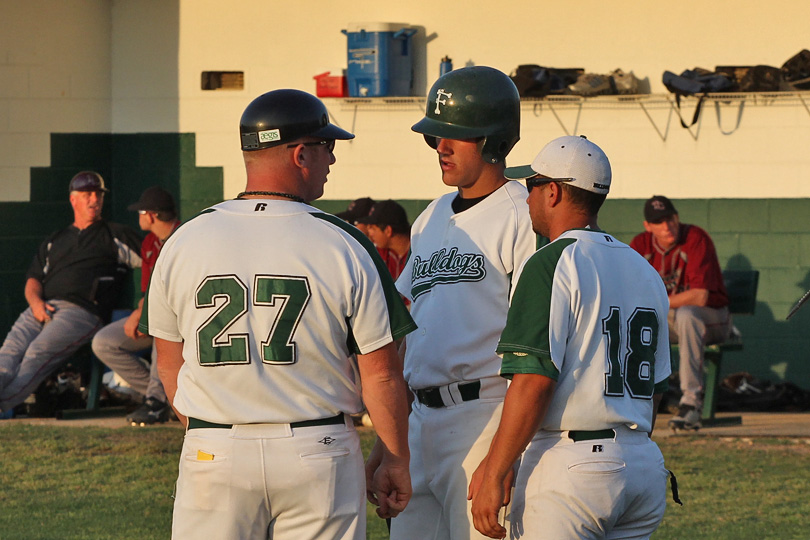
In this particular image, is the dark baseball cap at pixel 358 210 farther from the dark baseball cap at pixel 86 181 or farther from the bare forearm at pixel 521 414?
the bare forearm at pixel 521 414

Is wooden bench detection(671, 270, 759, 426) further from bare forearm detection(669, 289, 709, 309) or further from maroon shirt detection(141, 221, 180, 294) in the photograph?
maroon shirt detection(141, 221, 180, 294)

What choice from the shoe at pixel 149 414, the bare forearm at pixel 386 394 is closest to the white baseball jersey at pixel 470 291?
the bare forearm at pixel 386 394

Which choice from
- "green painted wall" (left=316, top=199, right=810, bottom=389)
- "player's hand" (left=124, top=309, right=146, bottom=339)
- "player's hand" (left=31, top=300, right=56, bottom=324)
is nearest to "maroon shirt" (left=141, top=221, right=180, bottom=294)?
"player's hand" (left=124, top=309, right=146, bottom=339)

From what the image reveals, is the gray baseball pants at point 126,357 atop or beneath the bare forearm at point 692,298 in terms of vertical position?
beneath

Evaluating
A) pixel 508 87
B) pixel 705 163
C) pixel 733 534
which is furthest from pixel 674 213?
pixel 508 87

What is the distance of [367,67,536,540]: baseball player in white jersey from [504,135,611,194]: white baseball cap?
29 centimetres

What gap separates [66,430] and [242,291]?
5.89 m

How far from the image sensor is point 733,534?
5605 mm

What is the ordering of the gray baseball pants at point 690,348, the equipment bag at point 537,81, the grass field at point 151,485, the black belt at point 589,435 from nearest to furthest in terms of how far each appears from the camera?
1. the black belt at point 589,435
2. the grass field at point 151,485
3. the gray baseball pants at point 690,348
4. the equipment bag at point 537,81

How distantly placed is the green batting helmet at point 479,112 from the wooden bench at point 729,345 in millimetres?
5275

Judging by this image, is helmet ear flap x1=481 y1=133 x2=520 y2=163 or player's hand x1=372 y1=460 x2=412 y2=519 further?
helmet ear flap x1=481 y1=133 x2=520 y2=163

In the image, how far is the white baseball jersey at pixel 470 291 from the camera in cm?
339

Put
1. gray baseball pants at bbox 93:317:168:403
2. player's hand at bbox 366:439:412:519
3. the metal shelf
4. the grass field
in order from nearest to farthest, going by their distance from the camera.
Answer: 1. player's hand at bbox 366:439:412:519
2. the grass field
3. gray baseball pants at bbox 93:317:168:403
4. the metal shelf

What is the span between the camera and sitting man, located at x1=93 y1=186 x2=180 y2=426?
8.55 m
